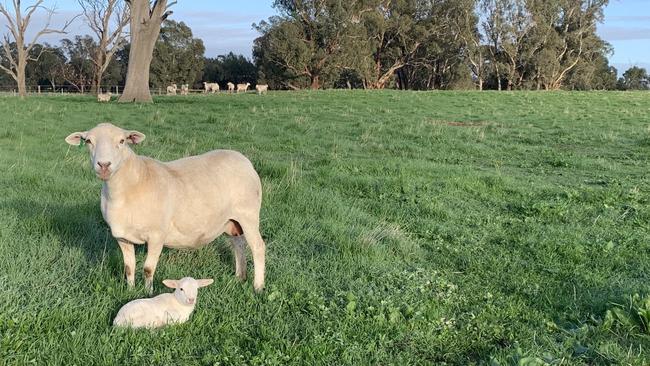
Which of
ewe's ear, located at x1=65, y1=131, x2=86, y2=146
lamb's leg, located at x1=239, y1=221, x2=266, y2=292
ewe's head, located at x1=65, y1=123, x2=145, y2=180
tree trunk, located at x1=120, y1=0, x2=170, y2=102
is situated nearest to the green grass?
lamb's leg, located at x1=239, y1=221, x2=266, y2=292

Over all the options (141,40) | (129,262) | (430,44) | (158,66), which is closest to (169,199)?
(129,262)

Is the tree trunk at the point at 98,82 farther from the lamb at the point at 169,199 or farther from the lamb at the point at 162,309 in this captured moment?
the lamb at the point at 162,309

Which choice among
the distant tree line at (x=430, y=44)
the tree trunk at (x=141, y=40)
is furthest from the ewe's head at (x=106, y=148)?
the distant tree line at (x=430, y=44)

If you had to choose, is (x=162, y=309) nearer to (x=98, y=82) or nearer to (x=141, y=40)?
(x=141, y=40)

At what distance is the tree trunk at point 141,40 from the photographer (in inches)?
1047

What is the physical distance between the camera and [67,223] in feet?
19.5

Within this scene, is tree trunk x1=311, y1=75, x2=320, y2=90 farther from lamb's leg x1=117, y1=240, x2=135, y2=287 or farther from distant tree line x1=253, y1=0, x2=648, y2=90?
lamb's leg x1=117, y1=240, x2=135, y2=287

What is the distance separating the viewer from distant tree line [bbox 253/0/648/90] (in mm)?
53156

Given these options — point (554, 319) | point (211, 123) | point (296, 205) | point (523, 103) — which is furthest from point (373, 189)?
point (523, 103)

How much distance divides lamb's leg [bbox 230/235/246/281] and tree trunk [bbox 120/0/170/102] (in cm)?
2284

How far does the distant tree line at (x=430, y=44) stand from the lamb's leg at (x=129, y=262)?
4900 cm

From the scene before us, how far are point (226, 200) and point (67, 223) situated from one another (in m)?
2.24

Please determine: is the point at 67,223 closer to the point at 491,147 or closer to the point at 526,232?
the point at 526,232

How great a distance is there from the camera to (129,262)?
4648 mm
